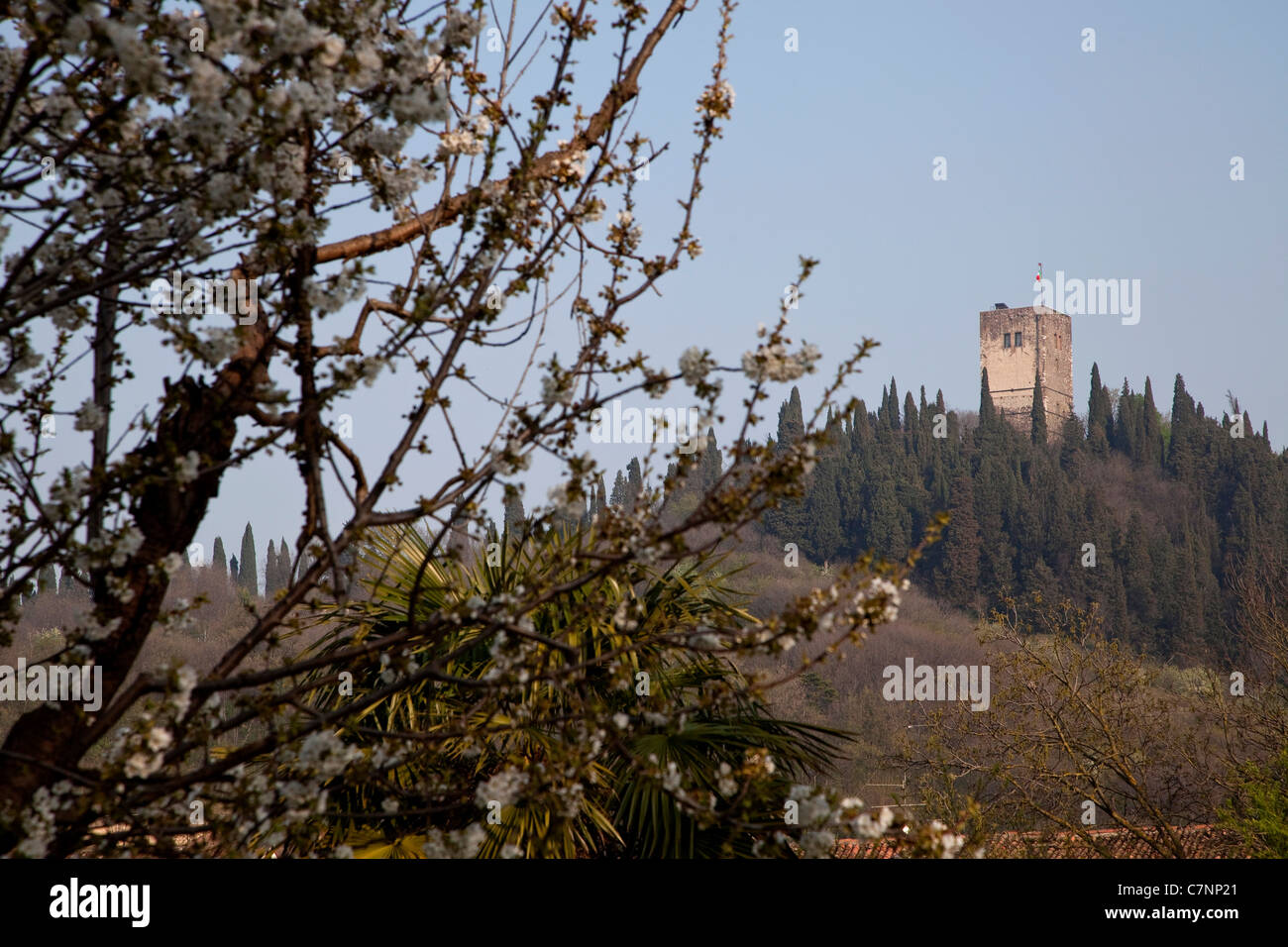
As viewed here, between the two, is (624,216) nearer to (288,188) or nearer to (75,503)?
(288,188)

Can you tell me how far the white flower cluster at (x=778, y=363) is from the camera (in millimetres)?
2400

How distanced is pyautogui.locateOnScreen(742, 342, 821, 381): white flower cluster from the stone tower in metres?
71.4

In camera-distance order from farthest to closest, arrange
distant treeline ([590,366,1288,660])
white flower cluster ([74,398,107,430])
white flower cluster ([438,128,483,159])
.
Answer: distant treeline ([590,366,1288,660]), white flower cluster ([438,128,483,159]), white flower cluster ([74,398,107,430])

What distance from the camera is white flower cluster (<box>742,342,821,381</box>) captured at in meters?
2.40

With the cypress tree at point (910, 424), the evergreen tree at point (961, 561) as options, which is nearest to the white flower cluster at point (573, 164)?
the evergreen tree at point (961, 561)

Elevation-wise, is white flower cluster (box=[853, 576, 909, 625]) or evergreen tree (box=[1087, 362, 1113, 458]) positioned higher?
evergreen tree (box=[1087, 362, 1113, 458])

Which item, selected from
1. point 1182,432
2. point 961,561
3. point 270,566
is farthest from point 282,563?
point 1182,432

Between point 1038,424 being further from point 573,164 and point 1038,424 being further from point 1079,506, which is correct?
point 573,164

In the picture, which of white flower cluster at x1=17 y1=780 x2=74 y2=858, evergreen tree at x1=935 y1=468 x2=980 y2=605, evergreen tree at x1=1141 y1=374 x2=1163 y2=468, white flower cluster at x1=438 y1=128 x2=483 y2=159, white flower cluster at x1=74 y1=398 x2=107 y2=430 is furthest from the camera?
evergreen tree at x1=1141 y1=374 x2=1163 y2=468

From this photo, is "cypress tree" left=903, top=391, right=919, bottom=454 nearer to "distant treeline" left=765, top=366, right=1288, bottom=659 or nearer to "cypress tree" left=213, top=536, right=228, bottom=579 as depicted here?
"distant treeline" left=765, top=366, right=1288, bottom=659

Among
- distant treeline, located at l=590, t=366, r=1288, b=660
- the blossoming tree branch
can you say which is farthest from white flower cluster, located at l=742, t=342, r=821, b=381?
distant treeline, located at l=590, t=366, r=1288, b=660

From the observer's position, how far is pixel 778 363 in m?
2.40

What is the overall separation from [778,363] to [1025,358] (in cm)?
7357
